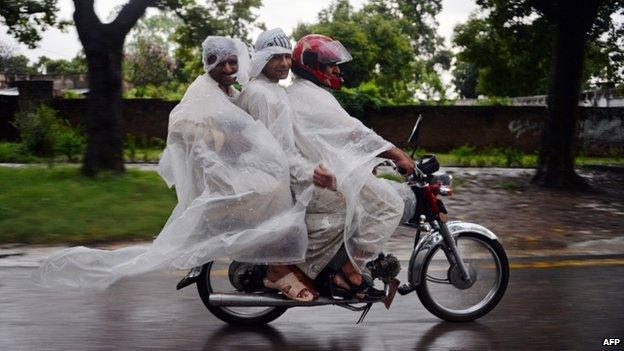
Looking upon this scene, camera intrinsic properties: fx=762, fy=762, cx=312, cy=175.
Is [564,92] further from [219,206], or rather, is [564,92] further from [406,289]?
[219,206]

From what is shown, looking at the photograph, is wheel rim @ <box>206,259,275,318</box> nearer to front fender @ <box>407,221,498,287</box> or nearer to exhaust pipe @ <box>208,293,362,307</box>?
exhaust pipe @ <box>208,293,362,307</box>

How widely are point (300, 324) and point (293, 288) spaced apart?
21.2 inches

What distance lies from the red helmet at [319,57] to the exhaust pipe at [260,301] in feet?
4.46

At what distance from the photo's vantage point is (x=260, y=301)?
4.79 m

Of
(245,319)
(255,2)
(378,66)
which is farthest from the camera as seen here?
(378,66)

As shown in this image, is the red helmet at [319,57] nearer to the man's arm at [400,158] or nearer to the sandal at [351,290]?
the man's arm at [400,158]

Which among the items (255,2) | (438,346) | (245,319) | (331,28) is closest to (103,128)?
(255,2)

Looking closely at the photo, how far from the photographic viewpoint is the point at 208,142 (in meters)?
4.64

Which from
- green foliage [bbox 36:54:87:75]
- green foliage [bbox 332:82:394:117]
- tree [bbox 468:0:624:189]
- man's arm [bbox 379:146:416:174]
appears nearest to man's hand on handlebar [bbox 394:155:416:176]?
man's arm [bbox 379:146:416:174]

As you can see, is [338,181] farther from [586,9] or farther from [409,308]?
[586,9]

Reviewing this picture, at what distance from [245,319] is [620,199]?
9154 mm

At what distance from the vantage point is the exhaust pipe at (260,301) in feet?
15.7

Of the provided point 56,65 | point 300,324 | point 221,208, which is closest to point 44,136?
point 300,324
